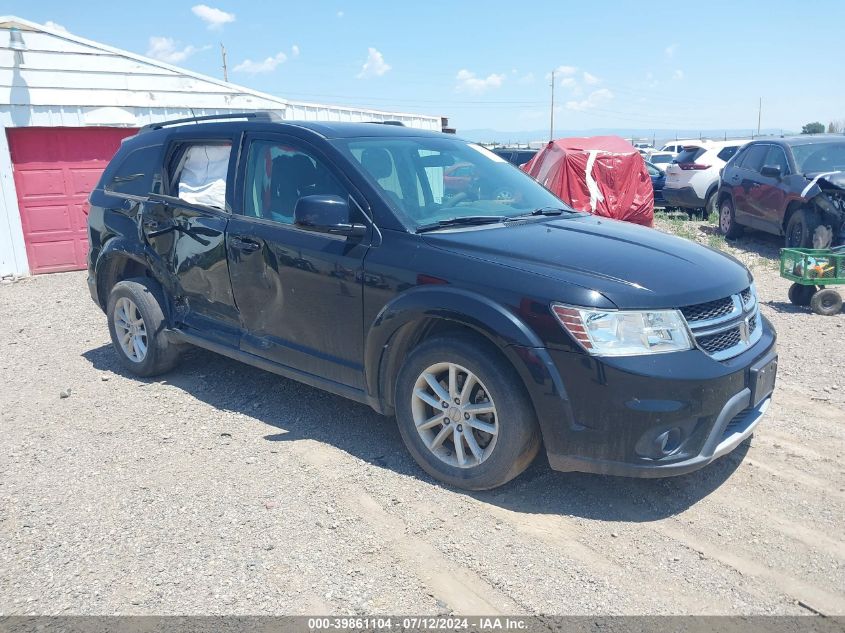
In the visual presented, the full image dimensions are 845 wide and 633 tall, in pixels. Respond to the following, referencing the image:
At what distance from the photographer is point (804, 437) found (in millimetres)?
4461

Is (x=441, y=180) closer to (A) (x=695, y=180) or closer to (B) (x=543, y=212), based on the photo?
(B) (x=543, y=212)

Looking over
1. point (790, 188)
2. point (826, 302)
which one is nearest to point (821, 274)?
point (826, 302)

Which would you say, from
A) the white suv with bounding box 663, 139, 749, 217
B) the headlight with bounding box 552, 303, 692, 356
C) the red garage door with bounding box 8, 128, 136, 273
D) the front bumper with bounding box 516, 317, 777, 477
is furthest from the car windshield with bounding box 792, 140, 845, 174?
the red garage door with bounding box 8, 128, 136, 273

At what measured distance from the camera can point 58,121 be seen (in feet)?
36.8

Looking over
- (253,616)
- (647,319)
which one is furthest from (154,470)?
(647,319)

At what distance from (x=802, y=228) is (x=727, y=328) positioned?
7488mm

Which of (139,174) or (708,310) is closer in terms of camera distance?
(708,310)

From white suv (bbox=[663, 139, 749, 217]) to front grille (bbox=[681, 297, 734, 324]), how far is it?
493 inches

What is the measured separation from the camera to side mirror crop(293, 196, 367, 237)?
3.94 m

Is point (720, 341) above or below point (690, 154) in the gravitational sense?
below

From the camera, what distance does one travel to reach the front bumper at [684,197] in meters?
15.3

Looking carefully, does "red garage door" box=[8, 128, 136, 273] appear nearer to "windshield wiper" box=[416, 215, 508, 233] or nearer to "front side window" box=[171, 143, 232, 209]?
"front side window" box=[171, 143, 232, 209]

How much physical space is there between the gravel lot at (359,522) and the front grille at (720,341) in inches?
32.2

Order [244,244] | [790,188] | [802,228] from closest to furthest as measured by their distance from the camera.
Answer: [244,244], [802,228], [790,188]
